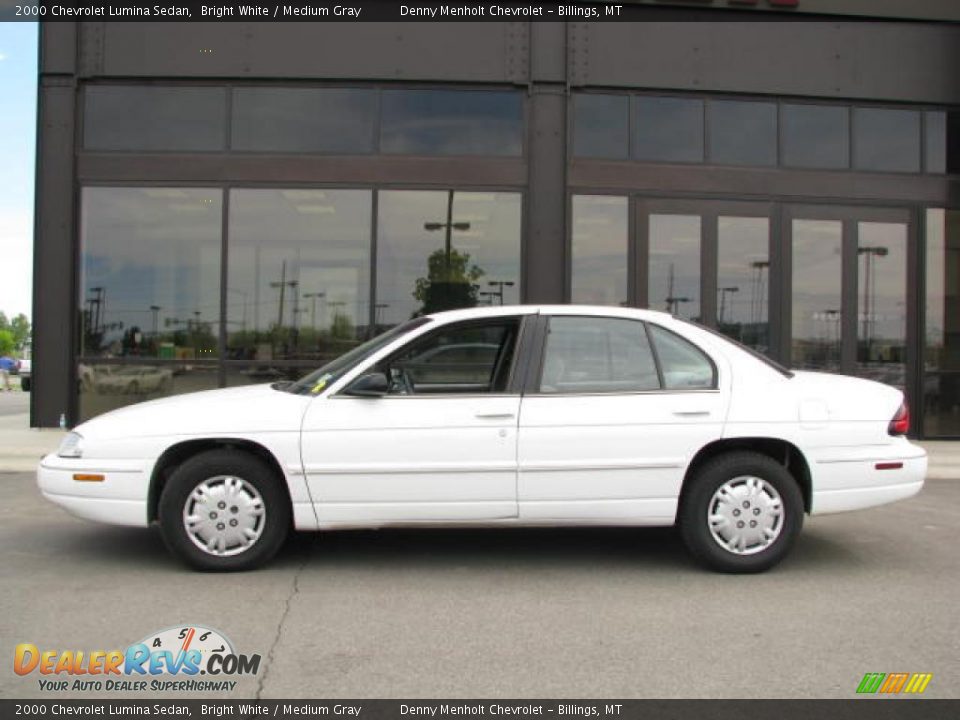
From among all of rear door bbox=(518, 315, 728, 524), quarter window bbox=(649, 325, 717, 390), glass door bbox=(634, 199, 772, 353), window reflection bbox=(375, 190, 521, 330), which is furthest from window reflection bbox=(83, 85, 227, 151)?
quarter window bbox=(649, 325, 717, 390)

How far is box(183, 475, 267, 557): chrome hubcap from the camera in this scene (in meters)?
4.79

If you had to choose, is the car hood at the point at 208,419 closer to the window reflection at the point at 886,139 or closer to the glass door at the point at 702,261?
the glass door at the point at 702,261

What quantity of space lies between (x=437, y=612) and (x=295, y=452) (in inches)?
49.6

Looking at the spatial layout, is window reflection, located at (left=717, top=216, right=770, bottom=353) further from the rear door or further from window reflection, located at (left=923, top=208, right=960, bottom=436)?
the rear door

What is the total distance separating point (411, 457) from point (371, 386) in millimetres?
474

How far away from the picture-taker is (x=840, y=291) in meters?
11.6

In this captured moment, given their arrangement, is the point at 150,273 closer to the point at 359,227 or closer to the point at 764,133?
the point at 359,227

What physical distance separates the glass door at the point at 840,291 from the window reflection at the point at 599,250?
2.30m

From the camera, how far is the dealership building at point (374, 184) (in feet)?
36.3

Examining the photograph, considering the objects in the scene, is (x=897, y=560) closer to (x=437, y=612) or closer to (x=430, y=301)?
(x=437, y=612)

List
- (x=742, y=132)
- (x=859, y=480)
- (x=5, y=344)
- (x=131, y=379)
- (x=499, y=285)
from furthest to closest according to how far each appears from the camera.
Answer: (x=5, y=344), (x=742, y=132), (x=499, y=285), (x=131, y=379), (x=859, y=480)

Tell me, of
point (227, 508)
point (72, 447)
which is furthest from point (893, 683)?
point (72, 447)

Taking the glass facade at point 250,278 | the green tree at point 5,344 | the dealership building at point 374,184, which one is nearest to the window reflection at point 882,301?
the dealership building at point 374,184
